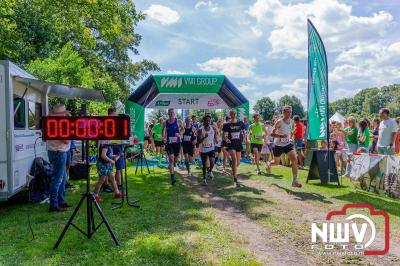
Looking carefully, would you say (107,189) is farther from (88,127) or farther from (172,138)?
(88,127)

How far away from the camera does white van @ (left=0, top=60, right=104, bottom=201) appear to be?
20.8 ft

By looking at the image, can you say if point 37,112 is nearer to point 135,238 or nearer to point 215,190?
point 215,190

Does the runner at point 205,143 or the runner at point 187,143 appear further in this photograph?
the runner at point 187,143

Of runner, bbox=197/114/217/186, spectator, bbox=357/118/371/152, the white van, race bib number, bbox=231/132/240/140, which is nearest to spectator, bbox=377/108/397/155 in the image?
spectator, bbox=357/118/371/152

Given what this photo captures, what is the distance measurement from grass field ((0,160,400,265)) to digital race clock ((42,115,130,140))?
1.45 meters

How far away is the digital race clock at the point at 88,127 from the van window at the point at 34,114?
12.0ft

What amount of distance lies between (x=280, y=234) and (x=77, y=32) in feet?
45.5

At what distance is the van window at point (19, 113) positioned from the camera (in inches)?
272

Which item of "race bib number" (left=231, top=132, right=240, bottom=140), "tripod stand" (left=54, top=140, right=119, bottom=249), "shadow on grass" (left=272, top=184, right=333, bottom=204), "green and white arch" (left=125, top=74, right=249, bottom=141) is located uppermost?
"green and white arch" (left=125, top=74, right=249, bottom=141)

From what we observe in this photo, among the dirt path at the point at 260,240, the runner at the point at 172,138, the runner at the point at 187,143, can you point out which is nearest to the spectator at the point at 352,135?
the runner at the point at 187,143

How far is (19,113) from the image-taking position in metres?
7.18

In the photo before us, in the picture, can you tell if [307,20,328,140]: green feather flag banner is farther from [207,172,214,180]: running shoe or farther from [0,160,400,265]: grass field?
[207,172,214,180]: running shoe

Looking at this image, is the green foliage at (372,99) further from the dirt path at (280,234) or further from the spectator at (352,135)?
the dirt path at (280,234)

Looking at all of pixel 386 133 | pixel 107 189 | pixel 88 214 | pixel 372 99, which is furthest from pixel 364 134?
pixel 372 99
